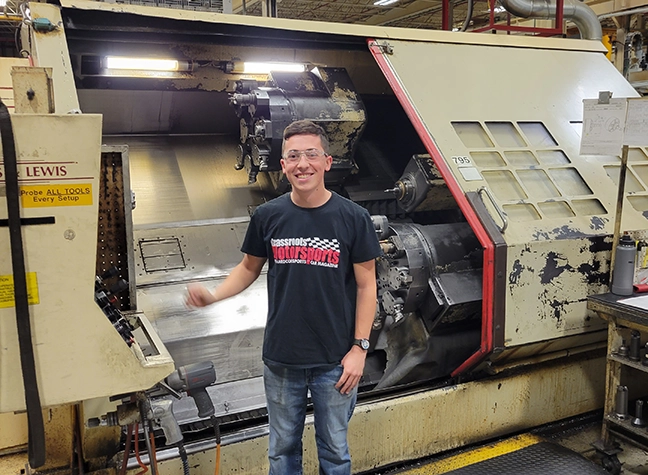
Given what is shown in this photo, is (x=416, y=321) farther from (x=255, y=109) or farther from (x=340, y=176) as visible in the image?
(x=255, y=109)

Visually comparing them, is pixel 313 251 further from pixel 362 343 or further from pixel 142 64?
pixel 142 64

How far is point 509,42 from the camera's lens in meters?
3.05

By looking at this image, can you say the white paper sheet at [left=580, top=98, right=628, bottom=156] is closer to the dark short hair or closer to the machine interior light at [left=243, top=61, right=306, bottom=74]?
the dark short hair

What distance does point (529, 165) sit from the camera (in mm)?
2633

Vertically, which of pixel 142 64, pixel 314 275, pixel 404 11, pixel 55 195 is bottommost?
pixel 314 275

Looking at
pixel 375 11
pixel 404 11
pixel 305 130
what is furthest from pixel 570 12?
pixel 375 11

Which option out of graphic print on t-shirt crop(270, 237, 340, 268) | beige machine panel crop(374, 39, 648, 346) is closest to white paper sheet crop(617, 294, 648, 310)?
beige machine panel crop(374, 39, 648, 346)

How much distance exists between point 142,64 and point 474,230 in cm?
198

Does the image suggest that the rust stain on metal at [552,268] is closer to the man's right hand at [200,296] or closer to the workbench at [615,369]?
the workbench at [615,369]

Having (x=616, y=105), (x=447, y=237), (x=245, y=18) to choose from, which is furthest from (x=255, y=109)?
(x=616, y=105)

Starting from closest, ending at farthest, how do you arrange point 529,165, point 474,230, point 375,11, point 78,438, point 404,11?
point 78,438 < point 474,230 < point 529,165 < point 404,11 < point 375,11

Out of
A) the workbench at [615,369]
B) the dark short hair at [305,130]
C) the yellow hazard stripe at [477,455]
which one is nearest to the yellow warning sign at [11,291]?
the dark short hair at [305,130]

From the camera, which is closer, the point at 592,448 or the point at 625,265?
the point at 625,265

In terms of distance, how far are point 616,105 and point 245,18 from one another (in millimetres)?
1596
